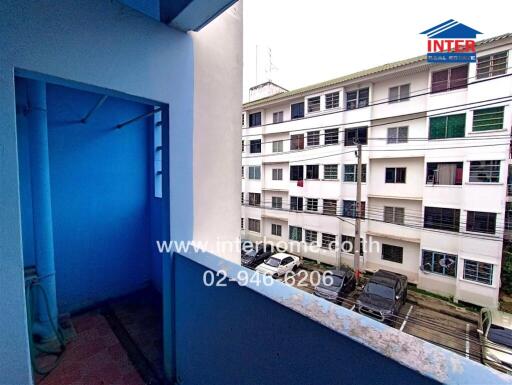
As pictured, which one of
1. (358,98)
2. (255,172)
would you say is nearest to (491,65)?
(358,98)

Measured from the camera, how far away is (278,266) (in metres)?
9.03

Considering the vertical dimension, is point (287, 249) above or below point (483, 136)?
below

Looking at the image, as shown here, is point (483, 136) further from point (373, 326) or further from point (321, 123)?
point (373, 326)

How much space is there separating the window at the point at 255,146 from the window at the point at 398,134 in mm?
5753

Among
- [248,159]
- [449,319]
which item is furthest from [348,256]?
[248,159]

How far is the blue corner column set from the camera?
197 centimetres

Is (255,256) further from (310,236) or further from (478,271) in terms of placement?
(478,271)

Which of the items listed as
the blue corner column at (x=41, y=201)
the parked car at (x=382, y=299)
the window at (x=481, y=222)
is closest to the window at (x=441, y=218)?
the window at (x=481, y=222)

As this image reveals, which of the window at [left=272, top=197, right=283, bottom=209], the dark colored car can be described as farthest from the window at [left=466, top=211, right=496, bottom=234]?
the window at [left=272, top=197, right=283, bottom=209]

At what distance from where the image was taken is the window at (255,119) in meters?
12.1

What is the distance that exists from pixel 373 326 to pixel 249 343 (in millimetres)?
582

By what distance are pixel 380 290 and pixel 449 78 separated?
6901 millimetres

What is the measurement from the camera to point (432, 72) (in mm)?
7836

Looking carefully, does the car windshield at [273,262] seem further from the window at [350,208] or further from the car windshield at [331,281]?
the window at [350,208]
